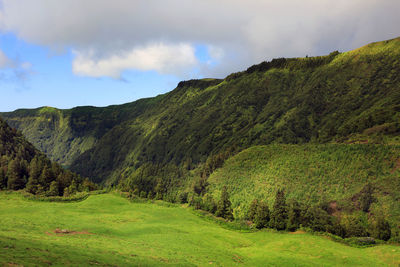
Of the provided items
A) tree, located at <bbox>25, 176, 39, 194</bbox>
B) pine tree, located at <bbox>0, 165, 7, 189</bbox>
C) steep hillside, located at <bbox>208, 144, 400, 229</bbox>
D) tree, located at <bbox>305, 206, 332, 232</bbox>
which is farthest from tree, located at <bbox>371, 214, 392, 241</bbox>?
A: pine tree, located at <bbox>0, 165, 7, 189</bbox>

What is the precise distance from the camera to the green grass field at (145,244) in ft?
116

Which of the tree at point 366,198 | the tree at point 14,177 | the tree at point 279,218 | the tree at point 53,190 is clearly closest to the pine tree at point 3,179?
the tree at point 14,177

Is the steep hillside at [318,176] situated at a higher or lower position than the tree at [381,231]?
higher

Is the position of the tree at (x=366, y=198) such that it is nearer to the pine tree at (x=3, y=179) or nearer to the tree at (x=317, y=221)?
the tree at (x=317, y=221)

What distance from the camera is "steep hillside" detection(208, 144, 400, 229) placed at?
10081 centimetres

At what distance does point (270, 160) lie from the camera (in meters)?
148

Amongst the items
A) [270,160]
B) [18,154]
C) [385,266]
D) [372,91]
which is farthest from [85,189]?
[372,91]

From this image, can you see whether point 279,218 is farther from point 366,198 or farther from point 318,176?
point 318,176

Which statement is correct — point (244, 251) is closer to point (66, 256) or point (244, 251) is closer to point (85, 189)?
point (66, 256)

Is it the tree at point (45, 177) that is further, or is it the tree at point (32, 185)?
the tree at point (45, 177)

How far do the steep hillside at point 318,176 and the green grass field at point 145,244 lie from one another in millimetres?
43439

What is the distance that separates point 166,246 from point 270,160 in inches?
4177

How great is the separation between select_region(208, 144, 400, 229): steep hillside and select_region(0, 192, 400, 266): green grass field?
43.4 m

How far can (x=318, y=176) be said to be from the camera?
123062mm
